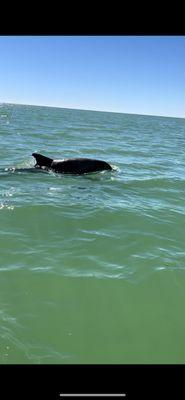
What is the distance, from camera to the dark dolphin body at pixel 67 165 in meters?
14.2

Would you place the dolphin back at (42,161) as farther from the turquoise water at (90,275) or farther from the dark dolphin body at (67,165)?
the turquoise water at (90,275)

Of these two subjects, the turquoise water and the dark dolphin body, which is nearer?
the turquoise water

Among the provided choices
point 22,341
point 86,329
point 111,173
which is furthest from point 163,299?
point 111,173

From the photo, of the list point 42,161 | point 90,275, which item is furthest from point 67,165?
point 90,275

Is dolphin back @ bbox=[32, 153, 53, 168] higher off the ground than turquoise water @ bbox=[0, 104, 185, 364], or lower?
higher

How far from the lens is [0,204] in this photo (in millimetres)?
9359

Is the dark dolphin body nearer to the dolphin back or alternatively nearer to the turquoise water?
the dolphin back

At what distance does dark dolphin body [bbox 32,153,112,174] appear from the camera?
14.2 m

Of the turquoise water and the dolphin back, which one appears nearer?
the turquoise water

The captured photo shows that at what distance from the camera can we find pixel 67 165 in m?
14.4

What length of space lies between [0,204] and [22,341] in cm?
532

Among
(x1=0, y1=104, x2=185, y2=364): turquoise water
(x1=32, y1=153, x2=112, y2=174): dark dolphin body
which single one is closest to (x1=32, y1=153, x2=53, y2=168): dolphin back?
(x1=32, y1=153, x2=112, y2=174): dark dolphin body

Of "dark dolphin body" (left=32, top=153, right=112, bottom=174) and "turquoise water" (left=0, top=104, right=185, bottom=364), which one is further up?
"dark dolphin body" (left=32, top=153, right=112, bottom=174)
